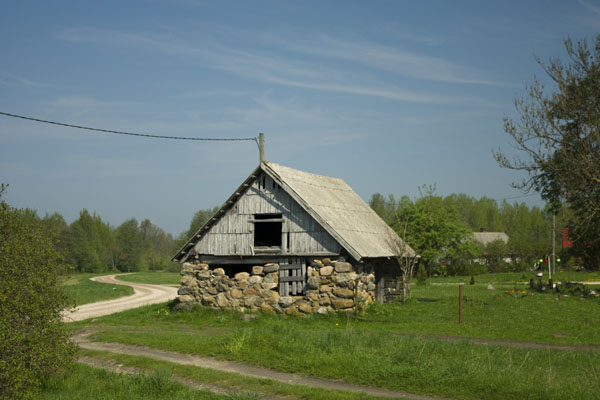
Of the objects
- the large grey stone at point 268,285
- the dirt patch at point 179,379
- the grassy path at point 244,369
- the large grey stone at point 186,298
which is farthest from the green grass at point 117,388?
the large grey stone at point 186,298

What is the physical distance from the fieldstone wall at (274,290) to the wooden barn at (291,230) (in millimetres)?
505

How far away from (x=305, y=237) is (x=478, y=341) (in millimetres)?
9478

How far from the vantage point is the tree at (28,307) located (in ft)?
39.2

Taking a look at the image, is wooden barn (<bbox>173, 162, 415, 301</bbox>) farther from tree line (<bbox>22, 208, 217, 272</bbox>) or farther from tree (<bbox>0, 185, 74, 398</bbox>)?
tree line (<bbox>22, 208, 217, 272</bbox>)

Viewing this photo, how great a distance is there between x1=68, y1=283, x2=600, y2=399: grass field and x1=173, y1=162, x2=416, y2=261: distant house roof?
9.53 ft

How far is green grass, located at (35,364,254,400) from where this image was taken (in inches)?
482

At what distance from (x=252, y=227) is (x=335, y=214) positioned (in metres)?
3.95

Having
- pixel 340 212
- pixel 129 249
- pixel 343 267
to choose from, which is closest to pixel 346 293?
pixel 343 267

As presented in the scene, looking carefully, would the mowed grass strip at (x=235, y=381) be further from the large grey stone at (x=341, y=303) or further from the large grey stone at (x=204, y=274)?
the large grey stone at (x=204, y=274)

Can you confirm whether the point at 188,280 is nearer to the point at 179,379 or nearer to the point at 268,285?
the point at 268,285

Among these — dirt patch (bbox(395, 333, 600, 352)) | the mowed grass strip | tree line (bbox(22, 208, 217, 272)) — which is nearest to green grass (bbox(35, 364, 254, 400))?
the mowed grass strip

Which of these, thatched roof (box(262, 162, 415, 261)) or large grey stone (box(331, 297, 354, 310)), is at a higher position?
thatched roof (box(262, 162, 415, 261))

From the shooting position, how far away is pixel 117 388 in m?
13.0

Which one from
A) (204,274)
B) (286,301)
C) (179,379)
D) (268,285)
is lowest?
(179,379)
